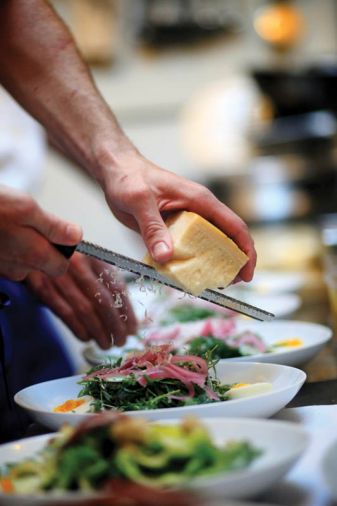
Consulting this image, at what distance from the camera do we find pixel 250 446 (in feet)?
3.13

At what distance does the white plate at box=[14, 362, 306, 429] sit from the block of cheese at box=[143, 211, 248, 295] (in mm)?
179

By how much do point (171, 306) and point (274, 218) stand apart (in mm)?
2236

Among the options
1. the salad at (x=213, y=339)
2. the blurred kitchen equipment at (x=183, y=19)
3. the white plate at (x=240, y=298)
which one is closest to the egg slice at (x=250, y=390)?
the salad at (x=213, y=339)

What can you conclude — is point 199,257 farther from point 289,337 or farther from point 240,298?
point 240,298

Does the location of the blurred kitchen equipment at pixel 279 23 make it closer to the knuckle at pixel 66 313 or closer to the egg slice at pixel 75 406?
the knuckle at pixel 66 313

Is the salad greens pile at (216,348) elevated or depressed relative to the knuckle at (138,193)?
depressed

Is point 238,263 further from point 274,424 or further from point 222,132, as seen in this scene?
point 222,132

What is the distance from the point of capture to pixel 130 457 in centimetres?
90

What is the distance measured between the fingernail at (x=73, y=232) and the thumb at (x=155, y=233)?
6.1 inches

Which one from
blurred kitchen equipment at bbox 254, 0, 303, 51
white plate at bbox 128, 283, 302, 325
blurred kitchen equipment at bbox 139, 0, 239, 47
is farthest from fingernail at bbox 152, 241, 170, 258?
blurred kitchen equipment at bbox 139, 0, 239, 47

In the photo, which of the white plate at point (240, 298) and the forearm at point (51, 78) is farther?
the white plate at point (240, 298)

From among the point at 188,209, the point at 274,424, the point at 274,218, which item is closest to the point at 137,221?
the point at 188,209

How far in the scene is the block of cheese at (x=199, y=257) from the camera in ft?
4.79

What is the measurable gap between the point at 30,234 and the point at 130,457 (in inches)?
23.2
